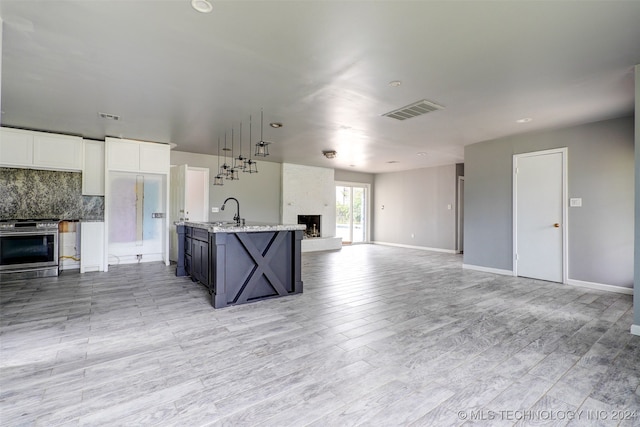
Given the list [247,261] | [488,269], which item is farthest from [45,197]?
[488,269]

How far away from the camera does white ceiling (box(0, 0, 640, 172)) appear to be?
7.25 ft

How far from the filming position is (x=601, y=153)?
4594 millimetres

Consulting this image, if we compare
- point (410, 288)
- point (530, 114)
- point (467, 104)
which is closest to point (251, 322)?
point (410, 288)

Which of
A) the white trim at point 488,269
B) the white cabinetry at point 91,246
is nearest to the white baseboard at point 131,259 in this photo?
the white cabinetry at point 91,246

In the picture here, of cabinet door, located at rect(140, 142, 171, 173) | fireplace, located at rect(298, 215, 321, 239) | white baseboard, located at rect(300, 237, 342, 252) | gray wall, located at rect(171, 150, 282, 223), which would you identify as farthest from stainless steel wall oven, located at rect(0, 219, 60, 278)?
fireplace, located at rect(298, 215, 321, 239)

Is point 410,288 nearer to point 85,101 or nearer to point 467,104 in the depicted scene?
point 467,104

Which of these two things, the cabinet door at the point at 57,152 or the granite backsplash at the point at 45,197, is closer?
the cabinet door at the point at 57,152

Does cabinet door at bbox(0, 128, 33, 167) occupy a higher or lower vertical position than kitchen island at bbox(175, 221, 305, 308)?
higher

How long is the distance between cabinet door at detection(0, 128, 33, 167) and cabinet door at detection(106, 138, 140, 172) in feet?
3.58

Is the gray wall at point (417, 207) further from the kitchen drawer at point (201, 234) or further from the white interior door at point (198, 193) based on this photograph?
the kitchen drawer at point (201, 234)

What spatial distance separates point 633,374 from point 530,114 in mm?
3368

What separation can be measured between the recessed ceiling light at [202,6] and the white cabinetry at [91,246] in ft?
16.3

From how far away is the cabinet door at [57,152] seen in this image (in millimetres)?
5258

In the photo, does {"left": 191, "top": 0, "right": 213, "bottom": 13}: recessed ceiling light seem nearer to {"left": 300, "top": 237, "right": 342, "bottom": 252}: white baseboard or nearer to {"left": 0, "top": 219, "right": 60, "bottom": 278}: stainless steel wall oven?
{"left": 0, "top": 219, "right": 60, "bottom": 278}: stainless steel wall oven
